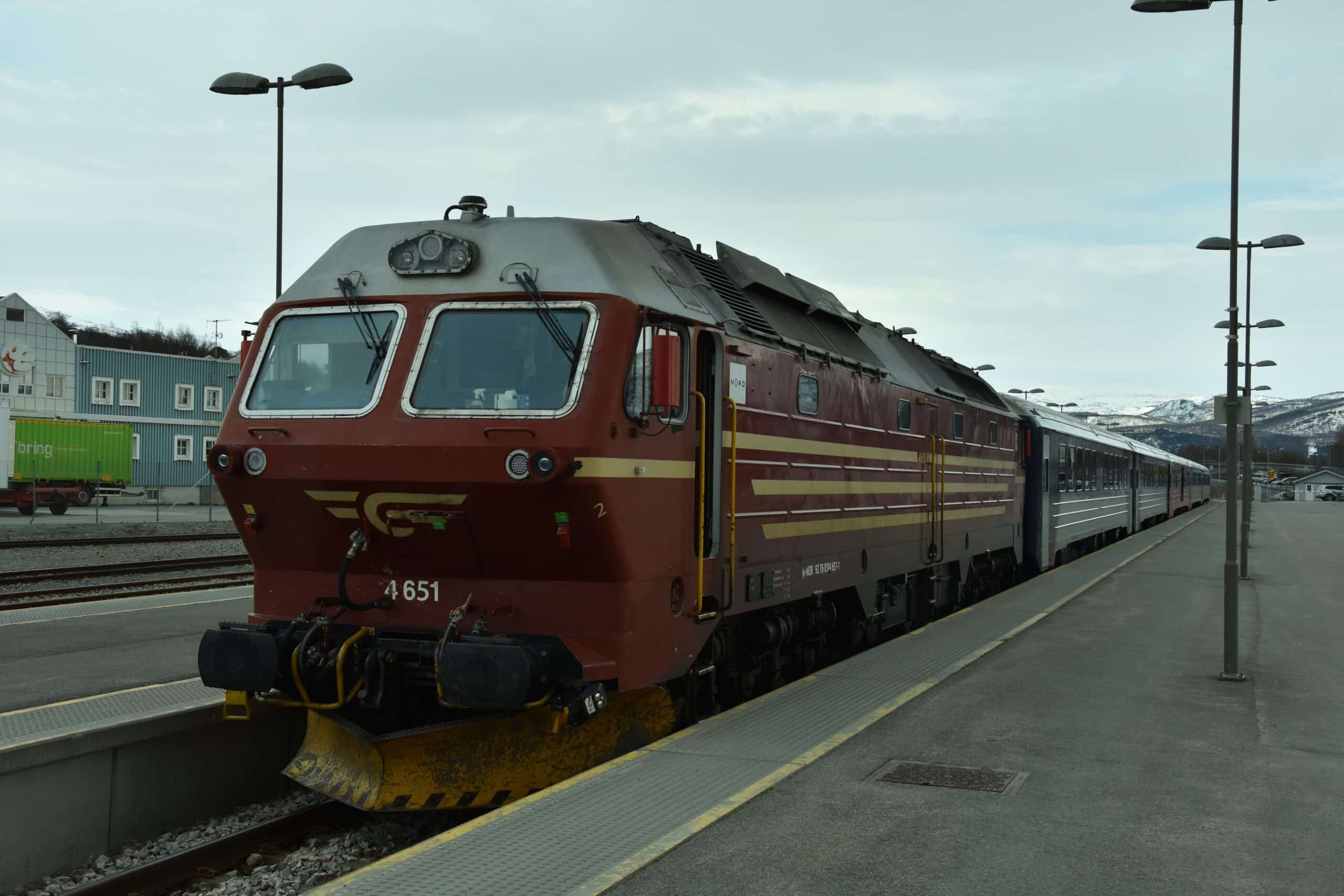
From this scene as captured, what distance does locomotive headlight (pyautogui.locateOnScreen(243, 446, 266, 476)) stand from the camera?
23.7 ft

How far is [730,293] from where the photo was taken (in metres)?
8.82

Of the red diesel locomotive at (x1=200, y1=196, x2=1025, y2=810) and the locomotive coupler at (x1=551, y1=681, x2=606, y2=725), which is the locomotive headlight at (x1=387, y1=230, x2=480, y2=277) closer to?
the red diesel locomotive at (x1=200, y1=196, x2=1025, y2=810)

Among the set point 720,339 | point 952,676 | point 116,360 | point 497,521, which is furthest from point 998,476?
point 116,360

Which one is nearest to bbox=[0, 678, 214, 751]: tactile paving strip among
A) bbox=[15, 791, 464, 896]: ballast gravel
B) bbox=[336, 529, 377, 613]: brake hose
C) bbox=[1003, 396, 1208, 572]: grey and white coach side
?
bbox=[15, 791, 464, 896]: ballast gravel

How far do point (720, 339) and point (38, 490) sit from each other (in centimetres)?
3918

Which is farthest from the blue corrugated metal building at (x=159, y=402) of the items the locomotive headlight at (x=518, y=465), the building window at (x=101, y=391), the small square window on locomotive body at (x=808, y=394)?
the locomotive headlight at (x=518, y=465)

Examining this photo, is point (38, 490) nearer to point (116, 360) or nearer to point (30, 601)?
point (116, 360)

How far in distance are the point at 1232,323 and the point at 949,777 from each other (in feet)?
19.7

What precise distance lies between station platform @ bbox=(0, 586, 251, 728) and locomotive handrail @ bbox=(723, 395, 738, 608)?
4.74m

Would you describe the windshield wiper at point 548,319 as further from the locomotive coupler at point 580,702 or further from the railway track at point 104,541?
the railway track at point 104,541

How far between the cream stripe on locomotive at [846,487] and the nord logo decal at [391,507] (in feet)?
8.09

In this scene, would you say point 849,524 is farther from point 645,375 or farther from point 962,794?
point 962,794

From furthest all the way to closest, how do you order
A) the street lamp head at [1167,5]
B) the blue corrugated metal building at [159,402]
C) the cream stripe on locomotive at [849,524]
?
the blue corrugated metal building at [159,402] → the street lamp head at [1167,5] → the cream stripe on locomotive at [849,524]

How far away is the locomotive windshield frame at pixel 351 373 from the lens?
23.4 ft
